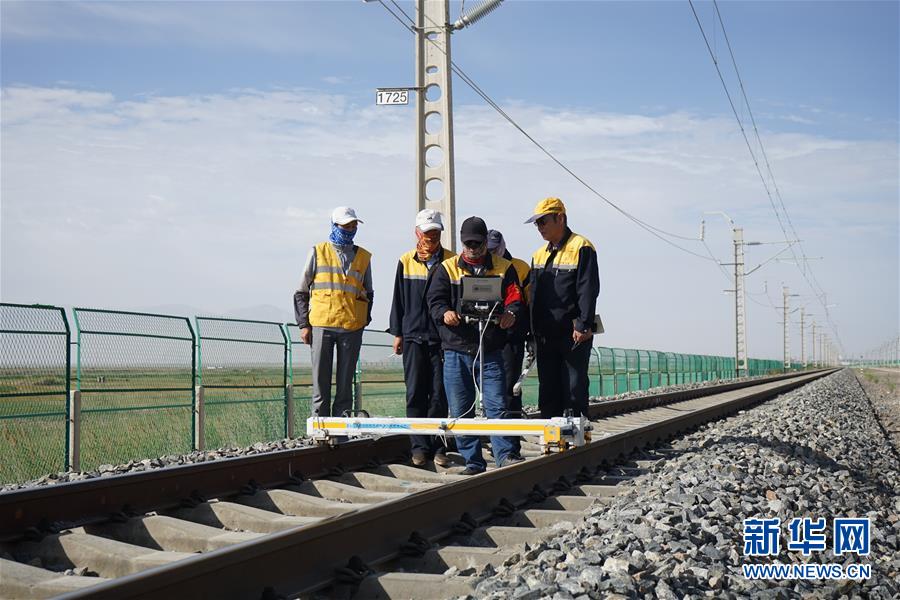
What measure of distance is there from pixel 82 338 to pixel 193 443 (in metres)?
1.95

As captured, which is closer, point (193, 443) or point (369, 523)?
point (369, 523)

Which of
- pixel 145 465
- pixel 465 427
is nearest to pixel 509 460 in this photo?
pixel 465 427

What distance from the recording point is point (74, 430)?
917 centimetres

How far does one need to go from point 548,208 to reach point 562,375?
1505 millimetres

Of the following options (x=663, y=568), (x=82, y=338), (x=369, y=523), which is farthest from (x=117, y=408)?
(x=663, y=568)

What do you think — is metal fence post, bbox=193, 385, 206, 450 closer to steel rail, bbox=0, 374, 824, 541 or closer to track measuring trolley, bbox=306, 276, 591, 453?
steel rail, bbox=0, 374, 824, 541

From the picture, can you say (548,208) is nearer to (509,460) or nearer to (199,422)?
(509,460)

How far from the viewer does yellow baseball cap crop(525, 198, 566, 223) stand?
8.05m

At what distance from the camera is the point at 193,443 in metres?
10.9

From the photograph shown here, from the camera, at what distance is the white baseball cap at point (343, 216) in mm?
8352

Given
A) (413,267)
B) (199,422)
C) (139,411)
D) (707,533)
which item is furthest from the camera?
(199,422)

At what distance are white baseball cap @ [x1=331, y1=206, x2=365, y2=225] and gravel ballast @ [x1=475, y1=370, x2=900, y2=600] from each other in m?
3.24

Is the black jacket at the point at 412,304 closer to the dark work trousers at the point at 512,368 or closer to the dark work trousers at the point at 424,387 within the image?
the dark work trousers at the point at 424,387

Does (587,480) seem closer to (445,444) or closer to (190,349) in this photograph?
(445,444)
